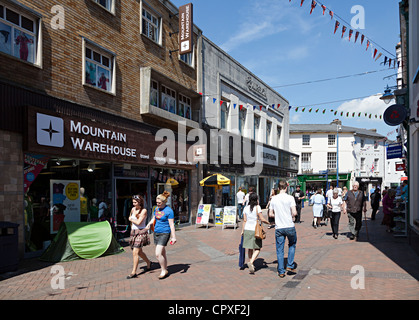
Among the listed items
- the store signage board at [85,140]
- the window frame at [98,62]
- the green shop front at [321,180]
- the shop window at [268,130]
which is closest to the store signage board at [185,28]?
the window frame at [98,62]

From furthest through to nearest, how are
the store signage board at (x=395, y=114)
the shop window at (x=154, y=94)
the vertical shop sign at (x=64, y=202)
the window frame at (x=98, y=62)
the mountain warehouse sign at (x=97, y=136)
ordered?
the shop window at (x=154, y=94) < the window frame at (x=98, y=62) < the mountain warehouse sign at (x=97, y=136) < the store signage board at (x=395, y=114) < the vertical shop sign at (x=64, y=202)

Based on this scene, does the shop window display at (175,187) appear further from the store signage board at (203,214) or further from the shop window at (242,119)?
the shop window at (242,119)

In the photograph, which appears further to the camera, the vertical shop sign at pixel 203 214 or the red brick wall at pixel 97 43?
the vertical shop sign at pixel 203 214

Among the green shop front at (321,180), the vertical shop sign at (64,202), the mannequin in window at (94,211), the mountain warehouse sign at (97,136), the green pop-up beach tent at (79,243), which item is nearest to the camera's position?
the green pop-up beach tent at (79,243)

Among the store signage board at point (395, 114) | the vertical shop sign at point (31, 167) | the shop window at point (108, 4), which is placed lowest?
the vertical shop sign at point (31, 167)

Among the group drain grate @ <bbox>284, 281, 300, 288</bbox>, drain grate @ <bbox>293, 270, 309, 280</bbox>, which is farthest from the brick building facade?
drain grate @ <bbox>293, 270, 309, 280</bbox>

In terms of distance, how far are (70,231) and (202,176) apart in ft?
29.5

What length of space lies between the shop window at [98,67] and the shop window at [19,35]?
5.69 ft

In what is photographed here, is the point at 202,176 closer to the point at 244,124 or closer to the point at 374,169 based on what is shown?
the point at 244,124

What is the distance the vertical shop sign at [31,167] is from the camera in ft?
28.4

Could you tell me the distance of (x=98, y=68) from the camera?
11.2 m

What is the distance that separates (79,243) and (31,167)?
2365mm

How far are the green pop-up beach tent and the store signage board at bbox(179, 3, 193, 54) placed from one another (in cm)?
860
